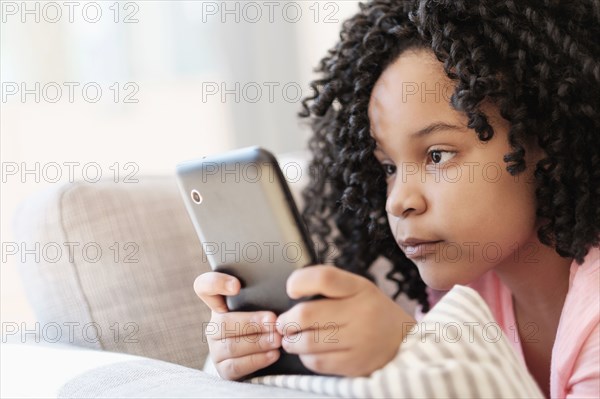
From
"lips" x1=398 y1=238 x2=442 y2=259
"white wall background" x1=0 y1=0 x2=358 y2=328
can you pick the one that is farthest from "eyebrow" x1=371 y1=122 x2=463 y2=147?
"white wall background" x1=0 y1=0 x2=358 y2=328

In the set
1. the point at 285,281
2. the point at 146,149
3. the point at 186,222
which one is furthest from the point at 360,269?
the point at 146,149

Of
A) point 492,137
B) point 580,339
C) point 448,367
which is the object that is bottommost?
point 580,339

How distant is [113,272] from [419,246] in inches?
15.9

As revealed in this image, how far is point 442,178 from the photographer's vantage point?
93cm

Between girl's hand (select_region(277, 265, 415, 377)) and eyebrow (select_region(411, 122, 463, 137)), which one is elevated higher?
eyebrow (select_region(411, 122, 463, 137))

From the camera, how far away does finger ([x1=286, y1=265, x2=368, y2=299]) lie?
62 centimetres

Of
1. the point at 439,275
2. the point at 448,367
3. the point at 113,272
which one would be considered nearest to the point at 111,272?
the point at 113,272

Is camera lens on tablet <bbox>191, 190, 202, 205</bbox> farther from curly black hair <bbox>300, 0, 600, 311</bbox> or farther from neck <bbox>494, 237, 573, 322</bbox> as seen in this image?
neck <bbox>494, 237, 573, 322</bbox>

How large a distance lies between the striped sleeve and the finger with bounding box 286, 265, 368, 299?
7 centimetres

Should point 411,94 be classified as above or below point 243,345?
above

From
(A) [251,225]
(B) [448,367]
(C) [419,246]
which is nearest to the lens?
(B) [448,367]

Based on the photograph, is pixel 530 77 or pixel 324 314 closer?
pixel 324 314

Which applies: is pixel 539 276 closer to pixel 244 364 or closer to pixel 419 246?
pixel 419 246

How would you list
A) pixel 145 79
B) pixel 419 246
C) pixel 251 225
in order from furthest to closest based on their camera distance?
pixel 145 79 → pixel 419 246 → pixel 251 225
